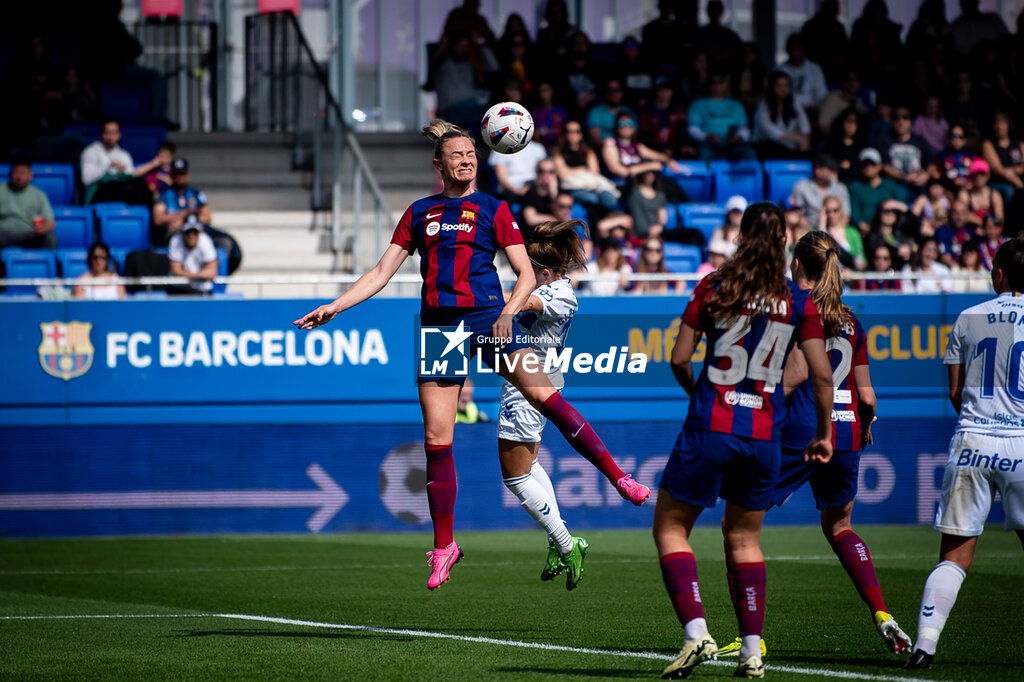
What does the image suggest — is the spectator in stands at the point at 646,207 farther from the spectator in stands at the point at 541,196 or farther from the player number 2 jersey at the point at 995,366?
the player number 2 jersey at the point at 995,366

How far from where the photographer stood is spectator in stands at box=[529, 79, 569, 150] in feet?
52.2

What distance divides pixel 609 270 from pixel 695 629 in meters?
8.93

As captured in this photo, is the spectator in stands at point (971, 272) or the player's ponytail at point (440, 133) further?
the spectator in stands at point (971, 272)

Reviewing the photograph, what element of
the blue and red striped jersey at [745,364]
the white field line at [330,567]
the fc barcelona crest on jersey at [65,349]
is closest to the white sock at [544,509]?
the blue and red striped jersey at [745,364]

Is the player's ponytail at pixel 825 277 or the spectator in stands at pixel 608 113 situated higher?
the spectator in stands at pixel 608 113

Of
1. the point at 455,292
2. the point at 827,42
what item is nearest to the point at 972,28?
the point at 827,42

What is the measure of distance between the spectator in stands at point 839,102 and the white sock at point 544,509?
1079 centimetres

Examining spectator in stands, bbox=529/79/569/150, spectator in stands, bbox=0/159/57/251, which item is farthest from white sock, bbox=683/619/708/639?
spectator in stands, bbox=529/79/569/150

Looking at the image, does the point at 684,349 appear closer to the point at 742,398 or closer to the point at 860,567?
the point at 742,398

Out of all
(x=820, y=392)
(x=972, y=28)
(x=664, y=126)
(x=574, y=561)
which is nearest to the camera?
(x=820, y=392)

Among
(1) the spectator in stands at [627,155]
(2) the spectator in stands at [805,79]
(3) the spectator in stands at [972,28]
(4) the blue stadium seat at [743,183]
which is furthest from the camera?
(3) the spectator in stands at [972,28]

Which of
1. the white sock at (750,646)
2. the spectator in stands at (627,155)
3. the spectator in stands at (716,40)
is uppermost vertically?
the spectator in stands at (716,40)

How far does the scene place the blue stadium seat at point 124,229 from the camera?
14492 millimetres

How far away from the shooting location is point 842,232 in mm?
14992
